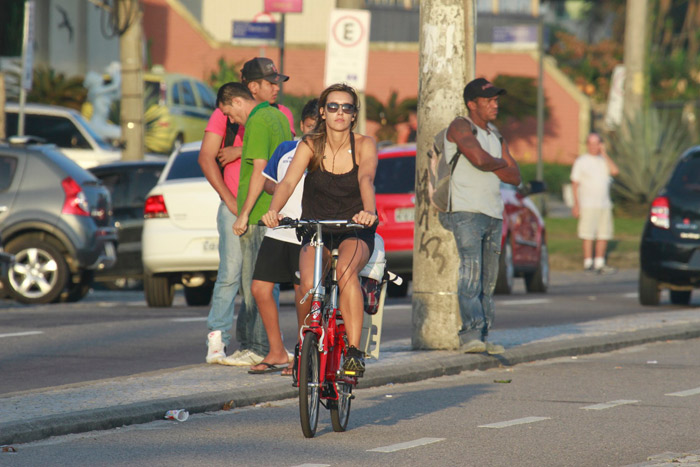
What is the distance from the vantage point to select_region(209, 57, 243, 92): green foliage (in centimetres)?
4122

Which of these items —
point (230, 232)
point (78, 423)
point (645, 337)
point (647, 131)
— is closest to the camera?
point (78, 423)

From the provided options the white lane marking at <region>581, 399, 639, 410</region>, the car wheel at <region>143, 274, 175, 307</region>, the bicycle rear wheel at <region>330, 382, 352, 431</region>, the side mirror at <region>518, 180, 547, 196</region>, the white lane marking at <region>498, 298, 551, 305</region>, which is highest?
the side mirror at <region>518, 180, 547, 196</region>

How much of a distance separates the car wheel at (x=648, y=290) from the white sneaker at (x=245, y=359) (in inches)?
274

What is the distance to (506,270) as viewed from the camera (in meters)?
16.8

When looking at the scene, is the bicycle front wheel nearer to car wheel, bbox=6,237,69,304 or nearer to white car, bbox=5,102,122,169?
car wheel, bbox=6,237,69,304

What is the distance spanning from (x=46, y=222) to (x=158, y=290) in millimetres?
1425

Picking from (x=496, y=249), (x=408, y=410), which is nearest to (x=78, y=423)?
(x=408, y=410)

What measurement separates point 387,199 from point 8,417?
8.51 m

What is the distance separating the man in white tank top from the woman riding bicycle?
7.63 feet

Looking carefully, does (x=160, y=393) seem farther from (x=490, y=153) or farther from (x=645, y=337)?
(x=645, y=337)

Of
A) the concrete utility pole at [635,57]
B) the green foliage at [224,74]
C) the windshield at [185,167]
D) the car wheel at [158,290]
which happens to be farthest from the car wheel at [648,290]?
the green foliage at [224,74]

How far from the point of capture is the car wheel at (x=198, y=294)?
15.8 meters

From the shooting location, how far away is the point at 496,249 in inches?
403

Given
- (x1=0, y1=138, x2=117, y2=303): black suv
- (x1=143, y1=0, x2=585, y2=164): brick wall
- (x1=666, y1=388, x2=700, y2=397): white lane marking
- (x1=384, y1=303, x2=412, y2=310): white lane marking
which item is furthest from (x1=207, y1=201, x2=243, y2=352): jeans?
(x1=143, y1=0, x2=585, y2=164): brick wall
